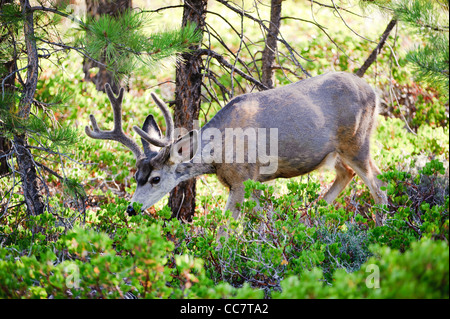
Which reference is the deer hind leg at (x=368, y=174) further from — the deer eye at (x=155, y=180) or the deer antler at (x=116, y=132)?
the deer antler at (x=116, y=132)

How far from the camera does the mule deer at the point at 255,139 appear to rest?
581 cm

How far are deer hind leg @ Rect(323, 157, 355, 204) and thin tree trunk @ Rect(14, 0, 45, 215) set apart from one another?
389cm

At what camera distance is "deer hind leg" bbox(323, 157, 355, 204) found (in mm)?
6973

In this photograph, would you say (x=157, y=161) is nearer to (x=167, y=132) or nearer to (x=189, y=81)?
(x=167, y=132)

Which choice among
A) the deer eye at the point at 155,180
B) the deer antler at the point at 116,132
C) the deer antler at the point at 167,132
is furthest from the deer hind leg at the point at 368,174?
the deer antler at the point at 116,132

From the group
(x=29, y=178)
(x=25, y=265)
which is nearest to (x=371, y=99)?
(x=29, y=178)

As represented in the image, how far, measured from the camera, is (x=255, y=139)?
5.81 metres

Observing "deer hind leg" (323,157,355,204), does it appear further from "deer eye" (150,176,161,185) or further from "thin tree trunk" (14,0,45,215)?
"thin tree trunk" (14,0,45,215)

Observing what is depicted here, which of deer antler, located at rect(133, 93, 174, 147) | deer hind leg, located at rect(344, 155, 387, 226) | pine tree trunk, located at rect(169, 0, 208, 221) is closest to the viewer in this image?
deer antler, located at rect(133, 93, 174, 147)

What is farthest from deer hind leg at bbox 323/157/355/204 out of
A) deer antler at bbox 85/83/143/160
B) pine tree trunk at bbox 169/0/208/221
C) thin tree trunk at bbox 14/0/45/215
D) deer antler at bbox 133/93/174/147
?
thin tree trunk at bbox 14/0/45/215

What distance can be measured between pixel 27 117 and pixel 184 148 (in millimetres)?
1785

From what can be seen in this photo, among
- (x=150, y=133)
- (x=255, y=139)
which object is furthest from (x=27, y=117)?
(x=255, y=139)

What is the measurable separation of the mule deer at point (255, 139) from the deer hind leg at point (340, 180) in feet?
2.33
